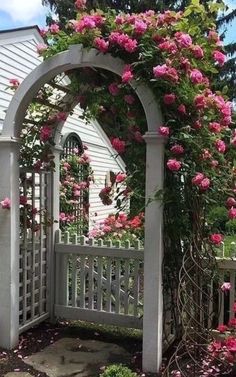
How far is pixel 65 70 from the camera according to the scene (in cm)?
374

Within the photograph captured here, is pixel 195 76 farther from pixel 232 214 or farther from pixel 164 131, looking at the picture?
pixel 232 214

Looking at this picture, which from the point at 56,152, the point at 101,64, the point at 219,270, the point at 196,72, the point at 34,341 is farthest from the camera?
the point at 56,152

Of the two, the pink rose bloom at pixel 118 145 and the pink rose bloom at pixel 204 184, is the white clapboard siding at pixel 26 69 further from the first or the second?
the pink rose bloom at pixel 204 184

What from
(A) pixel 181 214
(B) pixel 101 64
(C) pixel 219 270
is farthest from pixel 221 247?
(B) pixel 101 64

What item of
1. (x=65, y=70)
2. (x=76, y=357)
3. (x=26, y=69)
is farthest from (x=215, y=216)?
(x=26, y=69)

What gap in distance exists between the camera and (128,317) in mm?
4195

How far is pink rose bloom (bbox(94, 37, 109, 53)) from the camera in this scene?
11.0ft

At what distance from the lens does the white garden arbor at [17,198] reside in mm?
3361

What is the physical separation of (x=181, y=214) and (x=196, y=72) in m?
1.13

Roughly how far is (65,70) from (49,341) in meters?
2.57

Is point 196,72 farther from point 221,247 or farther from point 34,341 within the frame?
point 34,341

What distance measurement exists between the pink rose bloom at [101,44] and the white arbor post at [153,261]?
0.77 metres

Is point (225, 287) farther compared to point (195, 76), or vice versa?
point (225, 287)

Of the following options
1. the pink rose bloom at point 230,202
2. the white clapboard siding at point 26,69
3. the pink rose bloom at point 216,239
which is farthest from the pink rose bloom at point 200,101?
the white clapboard siding at point 26,69
